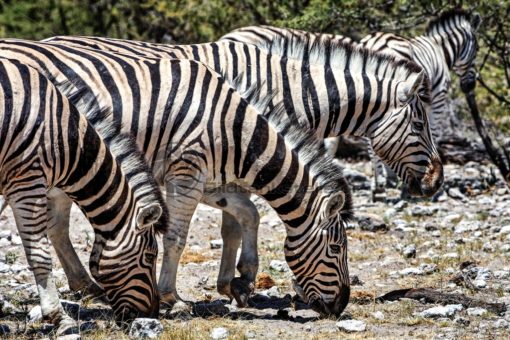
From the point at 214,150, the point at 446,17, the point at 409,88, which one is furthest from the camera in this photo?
the point at 446,17

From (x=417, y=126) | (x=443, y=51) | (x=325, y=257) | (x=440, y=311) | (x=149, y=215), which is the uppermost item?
(x=443, y=51)

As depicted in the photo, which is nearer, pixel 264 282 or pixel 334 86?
pixel 264 282

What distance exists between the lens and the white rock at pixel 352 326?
6.72 m

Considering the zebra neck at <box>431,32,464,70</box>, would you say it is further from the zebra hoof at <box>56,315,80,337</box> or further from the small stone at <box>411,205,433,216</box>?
the zebra hoof at <box>56,315,80,337</box>

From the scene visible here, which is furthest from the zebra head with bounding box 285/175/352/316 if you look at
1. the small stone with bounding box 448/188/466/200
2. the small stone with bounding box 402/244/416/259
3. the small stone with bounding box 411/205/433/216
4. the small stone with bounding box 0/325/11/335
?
the small stone with bounding box 448/188/466/200

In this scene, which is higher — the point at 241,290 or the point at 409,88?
the point at 409,88

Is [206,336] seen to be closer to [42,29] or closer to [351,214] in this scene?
[351,214]

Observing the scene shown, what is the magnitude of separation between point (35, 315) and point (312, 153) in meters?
2.52

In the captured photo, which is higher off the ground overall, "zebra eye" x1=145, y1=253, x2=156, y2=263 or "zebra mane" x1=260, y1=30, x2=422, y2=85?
"zebra mane" x1=260, y1=30, x2=422, y2=85

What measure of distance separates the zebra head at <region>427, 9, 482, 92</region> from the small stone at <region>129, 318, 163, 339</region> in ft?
32.0

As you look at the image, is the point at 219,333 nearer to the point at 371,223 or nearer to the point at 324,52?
the point at 324,52

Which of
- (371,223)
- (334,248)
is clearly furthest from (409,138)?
(334,248)

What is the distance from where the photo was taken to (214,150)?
24.7 ft

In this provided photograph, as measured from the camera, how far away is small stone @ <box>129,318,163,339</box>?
20.7 ft
